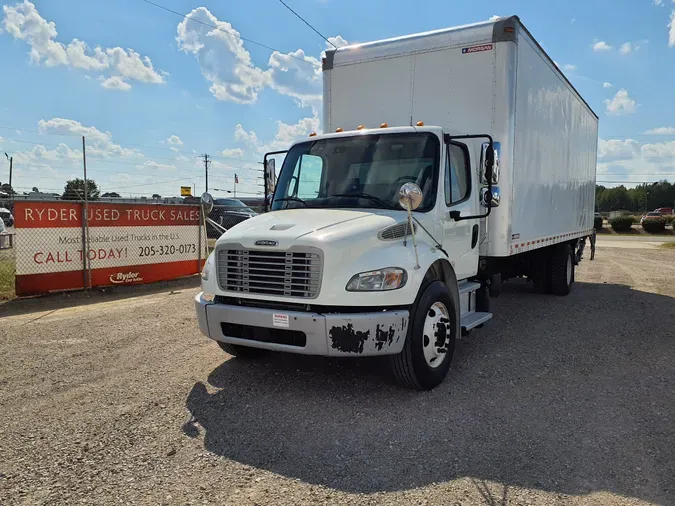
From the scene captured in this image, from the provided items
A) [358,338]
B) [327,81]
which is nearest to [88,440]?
[358,338]

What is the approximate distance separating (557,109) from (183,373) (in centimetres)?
705

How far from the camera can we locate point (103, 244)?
31.5ft

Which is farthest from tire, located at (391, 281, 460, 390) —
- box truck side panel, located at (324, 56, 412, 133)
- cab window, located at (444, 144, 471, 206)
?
box truck side panel, located at (324, 56, 412, 133)

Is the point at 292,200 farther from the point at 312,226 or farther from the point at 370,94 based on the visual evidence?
the point at 370,94

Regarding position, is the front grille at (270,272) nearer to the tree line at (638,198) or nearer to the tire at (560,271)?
the tire at (560,271)

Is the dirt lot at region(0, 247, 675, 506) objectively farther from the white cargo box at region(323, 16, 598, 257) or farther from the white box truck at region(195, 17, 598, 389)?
the white cargo box at region(323, 16, 598, 257)

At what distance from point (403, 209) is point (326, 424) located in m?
2.10

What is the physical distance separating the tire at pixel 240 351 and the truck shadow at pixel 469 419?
0.33 feet

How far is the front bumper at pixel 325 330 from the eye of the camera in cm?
404

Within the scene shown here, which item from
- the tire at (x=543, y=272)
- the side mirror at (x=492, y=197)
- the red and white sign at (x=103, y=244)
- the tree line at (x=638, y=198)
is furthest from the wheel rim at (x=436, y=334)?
the tree line at (x=638, y=198)

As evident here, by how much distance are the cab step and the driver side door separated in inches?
17.5

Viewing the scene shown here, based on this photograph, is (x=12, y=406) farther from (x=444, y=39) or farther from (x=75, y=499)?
(x=444, y=39)

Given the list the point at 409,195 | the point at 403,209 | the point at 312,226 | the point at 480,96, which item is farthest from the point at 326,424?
the point at 480,96

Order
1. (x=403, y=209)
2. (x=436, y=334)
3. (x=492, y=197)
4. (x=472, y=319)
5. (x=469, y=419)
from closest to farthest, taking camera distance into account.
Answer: (x=469, y=419)
(x=436, y=334)
(x=403, y=209)
(x=472, y=319)
(x=492, y=197)
